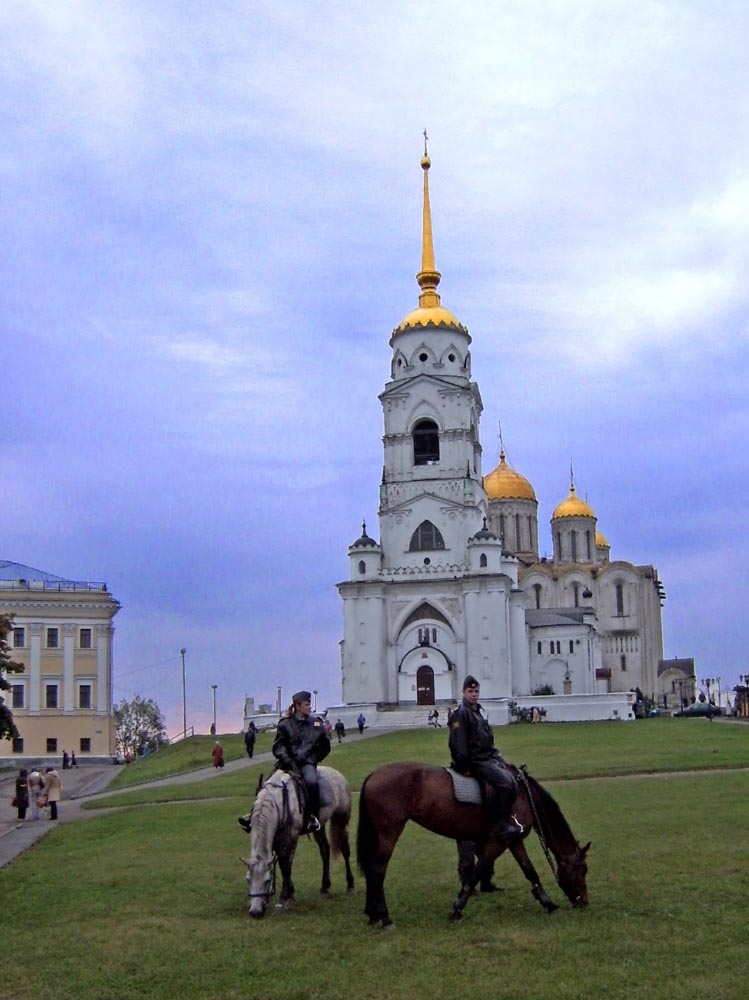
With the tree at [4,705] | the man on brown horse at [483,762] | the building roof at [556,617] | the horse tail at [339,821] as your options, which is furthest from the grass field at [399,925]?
the building roof at [556,617]

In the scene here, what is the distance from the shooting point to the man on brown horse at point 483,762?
498 inches

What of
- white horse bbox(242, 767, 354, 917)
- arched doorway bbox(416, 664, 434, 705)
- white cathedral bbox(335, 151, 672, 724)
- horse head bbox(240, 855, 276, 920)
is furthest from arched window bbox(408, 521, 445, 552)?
horse head bbox(240, 855, 276, 920)

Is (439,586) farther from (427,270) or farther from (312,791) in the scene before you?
(312,791)

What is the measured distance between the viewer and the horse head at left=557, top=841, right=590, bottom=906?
12.5 meters

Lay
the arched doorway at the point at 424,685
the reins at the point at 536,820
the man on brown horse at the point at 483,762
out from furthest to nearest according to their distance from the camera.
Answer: the arched doorway at the point at 424,685 → the reins at the point at 536,820 → the man on brown horse at the point at 483,762

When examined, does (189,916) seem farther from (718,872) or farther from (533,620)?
(533,620)

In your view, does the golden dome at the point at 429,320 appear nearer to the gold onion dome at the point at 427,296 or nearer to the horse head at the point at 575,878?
the gold onion dome at the point at 427,296

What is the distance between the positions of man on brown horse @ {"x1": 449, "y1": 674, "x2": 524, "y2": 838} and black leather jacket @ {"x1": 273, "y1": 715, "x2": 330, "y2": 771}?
203 centimetres

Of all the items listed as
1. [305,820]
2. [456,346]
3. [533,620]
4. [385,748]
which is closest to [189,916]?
[305,820]

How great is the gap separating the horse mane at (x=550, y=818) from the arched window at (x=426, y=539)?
63.9 m

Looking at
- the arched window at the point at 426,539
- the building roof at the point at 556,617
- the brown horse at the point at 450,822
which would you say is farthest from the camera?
the building roof at the point at 556,617

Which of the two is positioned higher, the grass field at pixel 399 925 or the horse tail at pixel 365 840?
the horse tail at pixel 365 840

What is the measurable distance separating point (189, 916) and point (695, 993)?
582cm

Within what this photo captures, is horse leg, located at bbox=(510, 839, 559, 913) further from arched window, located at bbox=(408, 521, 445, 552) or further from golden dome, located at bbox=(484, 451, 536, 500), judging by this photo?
golden dome, located at bbox=(484, 451, 536, 500)
